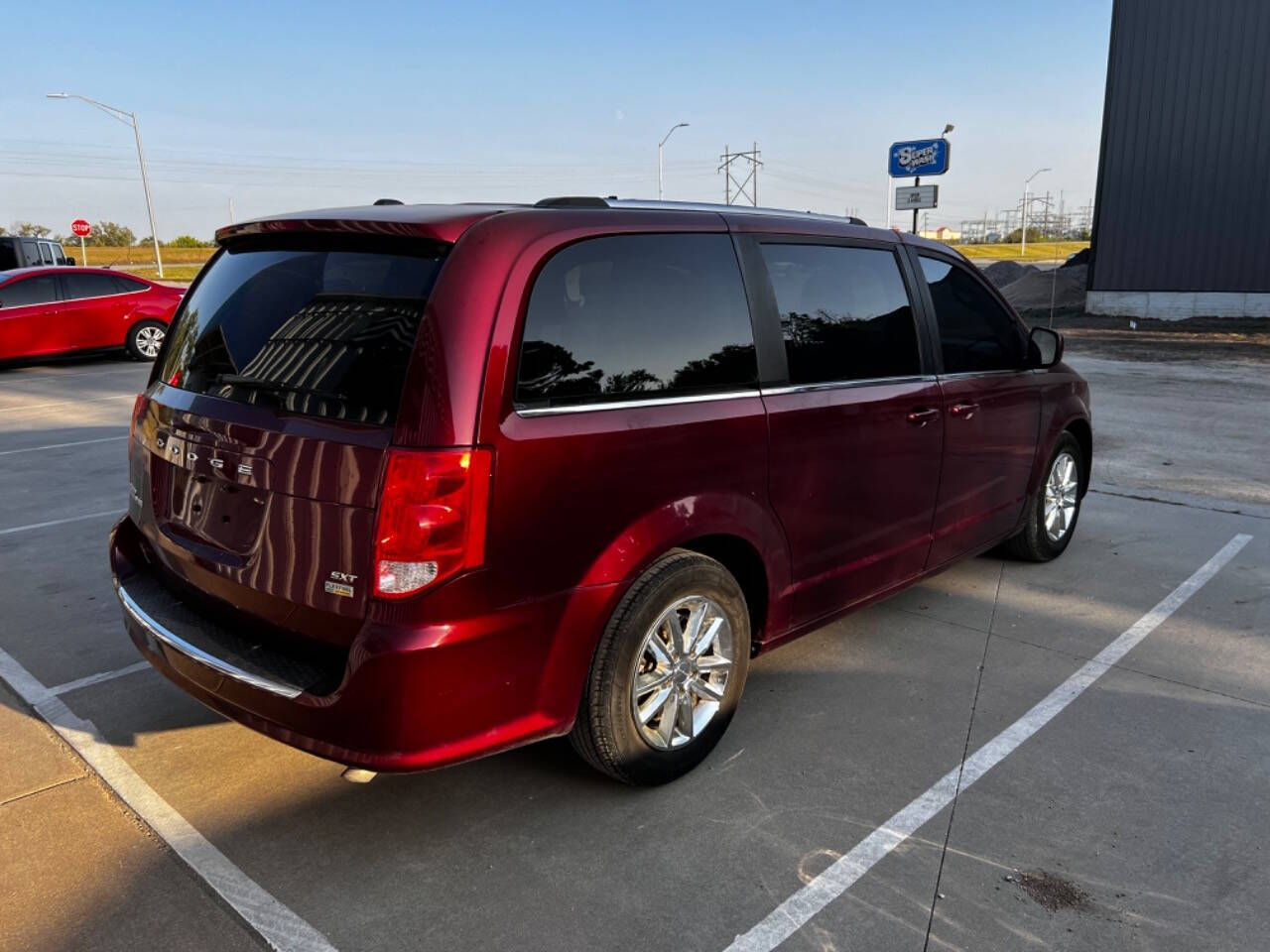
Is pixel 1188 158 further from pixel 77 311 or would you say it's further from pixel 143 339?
pixel 77 311

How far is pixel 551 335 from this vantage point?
2715 millimetres

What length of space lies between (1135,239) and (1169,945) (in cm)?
2289

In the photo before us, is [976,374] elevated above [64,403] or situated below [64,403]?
above

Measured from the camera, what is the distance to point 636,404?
114 inches

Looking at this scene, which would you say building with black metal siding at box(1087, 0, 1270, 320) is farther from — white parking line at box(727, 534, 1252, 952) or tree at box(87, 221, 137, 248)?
tree at box(87, 221, 137, 248)

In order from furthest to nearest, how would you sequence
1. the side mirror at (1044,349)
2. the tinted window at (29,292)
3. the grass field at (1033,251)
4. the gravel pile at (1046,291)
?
the grass field at (1033,251) < the gravel pile at (1046,291) < the tinted window at (29,292) < the side mirror at (1044,349)

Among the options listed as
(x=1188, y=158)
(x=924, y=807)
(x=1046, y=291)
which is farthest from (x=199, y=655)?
(x=1046, y=291)

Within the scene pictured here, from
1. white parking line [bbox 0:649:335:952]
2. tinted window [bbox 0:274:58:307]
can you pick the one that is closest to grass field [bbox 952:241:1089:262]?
tinted window [bbox 0:274:58:307]

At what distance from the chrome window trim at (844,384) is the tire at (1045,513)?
4.76 ft

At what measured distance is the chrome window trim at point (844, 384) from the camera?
335 centimetres

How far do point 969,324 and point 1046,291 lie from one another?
2586 centimetres

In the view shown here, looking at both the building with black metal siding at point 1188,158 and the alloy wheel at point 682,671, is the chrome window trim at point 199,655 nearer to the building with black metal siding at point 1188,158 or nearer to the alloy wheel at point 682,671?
the alloy wheel at point 682,671

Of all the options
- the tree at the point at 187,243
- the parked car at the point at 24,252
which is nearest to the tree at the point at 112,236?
the tree at the point at 187,243

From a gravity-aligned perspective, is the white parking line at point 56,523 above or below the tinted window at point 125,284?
below
